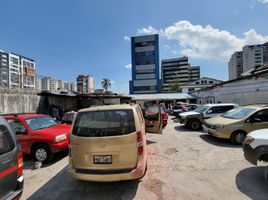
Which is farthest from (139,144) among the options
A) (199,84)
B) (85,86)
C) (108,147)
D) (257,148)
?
(85,86)

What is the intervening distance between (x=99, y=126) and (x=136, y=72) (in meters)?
60.0

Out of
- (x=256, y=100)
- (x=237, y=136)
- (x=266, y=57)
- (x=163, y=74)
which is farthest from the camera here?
(x=163, y=74)

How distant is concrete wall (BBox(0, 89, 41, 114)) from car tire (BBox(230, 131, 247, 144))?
464 inches

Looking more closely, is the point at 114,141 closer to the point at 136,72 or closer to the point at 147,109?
the point at 147,109

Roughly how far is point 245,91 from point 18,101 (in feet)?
58.1

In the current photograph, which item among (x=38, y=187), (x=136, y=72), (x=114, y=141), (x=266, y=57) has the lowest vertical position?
(x=38, y=187)

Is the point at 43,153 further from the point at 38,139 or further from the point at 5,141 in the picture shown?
the point at 5,141

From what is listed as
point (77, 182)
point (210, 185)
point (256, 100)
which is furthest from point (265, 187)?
point (256, 100)

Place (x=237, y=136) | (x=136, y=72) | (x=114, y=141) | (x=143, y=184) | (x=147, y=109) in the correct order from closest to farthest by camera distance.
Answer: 1. (x=114, y=141)
2. (x=143, y=184)
3. (x=237, y=136)
4. (x=147, y=109)
5. (x=136, y=72)

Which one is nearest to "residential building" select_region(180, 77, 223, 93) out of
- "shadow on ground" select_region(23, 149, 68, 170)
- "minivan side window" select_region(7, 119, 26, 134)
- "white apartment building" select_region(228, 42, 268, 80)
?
"shadow on ground" select_region(23, 149, 68, 170)

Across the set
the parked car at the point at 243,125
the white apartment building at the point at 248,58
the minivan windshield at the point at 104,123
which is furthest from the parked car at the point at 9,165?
the white apartment building at the point at 248,58

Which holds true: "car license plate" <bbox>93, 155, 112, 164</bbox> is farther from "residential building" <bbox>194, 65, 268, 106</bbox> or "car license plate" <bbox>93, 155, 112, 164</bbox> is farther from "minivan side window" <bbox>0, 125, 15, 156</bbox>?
"residential building" <bbox>194, 65, 268, 106</bbox>

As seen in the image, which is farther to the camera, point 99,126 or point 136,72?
point 136,72

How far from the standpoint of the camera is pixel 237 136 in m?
7.59
